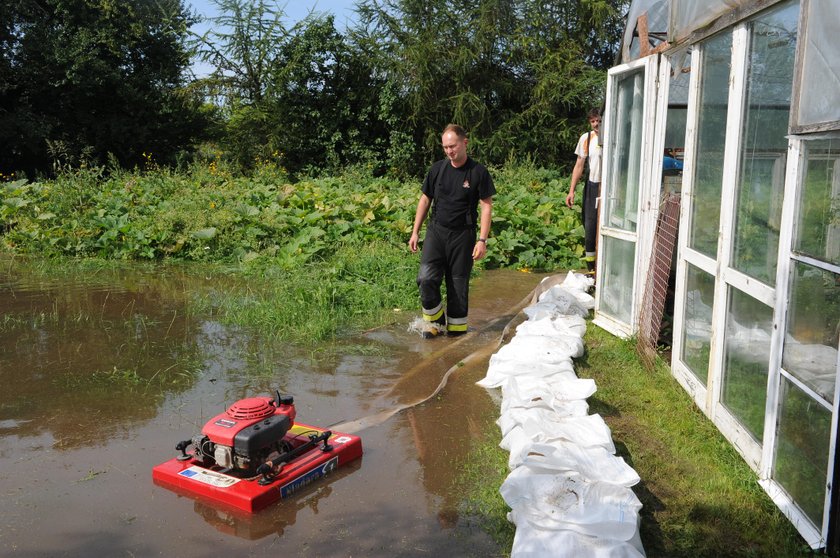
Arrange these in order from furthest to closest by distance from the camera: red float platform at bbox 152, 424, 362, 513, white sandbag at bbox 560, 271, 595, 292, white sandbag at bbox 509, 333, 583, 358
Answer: white sandbag at bbox 560, 271, 595, 292 → white sandbag at bbox 509, 333, 583, 358 → red float platform at bbox 152, 424, 362, 513

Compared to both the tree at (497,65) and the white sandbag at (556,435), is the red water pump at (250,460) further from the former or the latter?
the tree at (497,65)

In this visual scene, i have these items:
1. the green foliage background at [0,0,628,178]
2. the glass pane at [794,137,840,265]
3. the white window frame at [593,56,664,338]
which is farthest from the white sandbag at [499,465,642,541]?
the green foliage background at [0,0,628,178]

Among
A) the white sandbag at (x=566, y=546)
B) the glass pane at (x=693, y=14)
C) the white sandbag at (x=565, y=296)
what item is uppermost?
the glass pane at (x=693, y=14)

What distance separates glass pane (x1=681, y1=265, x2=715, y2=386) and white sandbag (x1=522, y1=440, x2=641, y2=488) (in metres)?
1.63

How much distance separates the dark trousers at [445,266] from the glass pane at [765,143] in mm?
2720

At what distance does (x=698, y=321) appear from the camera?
5086 millimetres

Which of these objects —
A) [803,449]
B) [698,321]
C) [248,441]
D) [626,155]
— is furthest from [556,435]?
[626,155]

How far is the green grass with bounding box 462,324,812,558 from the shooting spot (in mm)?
3270

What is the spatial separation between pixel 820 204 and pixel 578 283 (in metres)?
4.87

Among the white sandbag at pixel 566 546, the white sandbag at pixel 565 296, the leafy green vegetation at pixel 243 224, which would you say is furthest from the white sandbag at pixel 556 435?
the leafy green vegetation at pixel 243 224

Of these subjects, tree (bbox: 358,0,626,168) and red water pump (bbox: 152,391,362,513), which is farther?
tree (bbox: 358,0,626,168)

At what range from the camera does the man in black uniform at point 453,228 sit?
6.62 metres

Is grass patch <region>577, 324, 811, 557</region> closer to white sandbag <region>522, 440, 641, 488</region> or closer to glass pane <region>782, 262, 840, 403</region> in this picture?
white sandbag <region>522, 440, 641, 488</region>

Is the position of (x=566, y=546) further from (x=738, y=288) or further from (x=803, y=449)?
(x=738, y=288)
